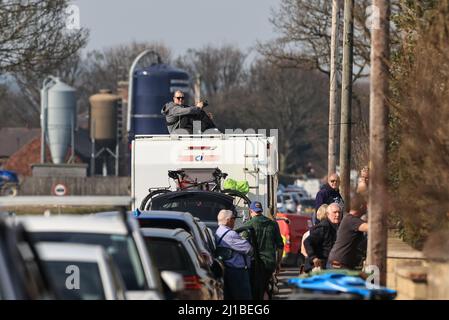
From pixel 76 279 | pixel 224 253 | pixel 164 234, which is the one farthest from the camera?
pixel 224 253

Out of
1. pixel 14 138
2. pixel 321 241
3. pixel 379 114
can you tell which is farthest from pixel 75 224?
pixel 14 138

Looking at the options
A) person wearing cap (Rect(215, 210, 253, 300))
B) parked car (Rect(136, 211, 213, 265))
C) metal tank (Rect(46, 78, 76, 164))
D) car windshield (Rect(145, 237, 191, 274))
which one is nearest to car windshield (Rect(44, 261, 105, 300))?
car windshield (Rect(145, 237, 191, 274))

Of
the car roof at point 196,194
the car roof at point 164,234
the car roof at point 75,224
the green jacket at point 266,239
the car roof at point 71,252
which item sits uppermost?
the car roof at point 75,224

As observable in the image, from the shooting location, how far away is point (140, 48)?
131750mm

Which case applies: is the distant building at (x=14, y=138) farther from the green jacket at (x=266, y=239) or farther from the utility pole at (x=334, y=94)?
the green jacket at (x=266, y=239)

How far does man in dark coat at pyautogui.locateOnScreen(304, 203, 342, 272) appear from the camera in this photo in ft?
56.6

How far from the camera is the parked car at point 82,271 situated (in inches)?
396

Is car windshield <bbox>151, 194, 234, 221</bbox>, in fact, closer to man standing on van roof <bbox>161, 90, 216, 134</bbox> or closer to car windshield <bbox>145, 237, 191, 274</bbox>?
man standing on van roof <bbox>161, 90, 216, 134</bbox>

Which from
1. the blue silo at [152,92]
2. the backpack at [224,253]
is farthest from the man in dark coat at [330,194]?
the blue silo at [152,92]

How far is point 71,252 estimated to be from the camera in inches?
397

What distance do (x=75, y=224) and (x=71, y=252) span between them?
0.83 metres

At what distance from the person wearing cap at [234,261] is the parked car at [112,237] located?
220 inches

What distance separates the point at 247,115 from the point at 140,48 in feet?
70.3

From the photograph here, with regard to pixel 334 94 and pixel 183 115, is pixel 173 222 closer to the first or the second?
pixel 183 115
